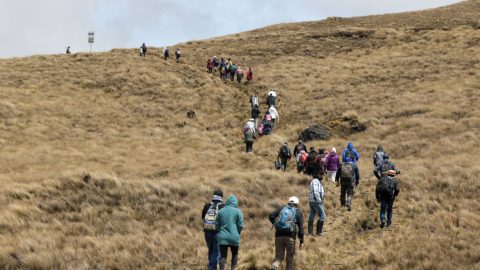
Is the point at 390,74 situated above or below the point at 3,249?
above

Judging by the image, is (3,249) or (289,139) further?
(289,139)

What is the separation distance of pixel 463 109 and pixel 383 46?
24.1 metres

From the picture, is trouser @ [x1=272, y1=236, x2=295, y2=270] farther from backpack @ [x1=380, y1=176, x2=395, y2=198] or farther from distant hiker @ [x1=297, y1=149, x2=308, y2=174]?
distant hiker @ [x1=297, y1=149, x2=308, y2=174]

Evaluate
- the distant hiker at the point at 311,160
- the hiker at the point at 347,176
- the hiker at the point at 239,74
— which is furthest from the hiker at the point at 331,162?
the hiker at the point at 239,74

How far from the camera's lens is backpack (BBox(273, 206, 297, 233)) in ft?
23.1

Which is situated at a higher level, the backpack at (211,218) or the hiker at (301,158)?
the hiker at (301,158)

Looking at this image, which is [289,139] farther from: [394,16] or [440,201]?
[394,16]

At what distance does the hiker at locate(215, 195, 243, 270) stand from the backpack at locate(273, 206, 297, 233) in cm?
85

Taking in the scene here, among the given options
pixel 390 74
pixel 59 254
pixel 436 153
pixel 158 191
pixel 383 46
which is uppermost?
pixel 383 46

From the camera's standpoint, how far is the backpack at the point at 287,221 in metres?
7.03

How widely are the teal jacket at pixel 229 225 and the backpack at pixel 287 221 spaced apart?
854 mm

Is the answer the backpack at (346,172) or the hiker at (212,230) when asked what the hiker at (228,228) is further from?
the backpack at (346,172)

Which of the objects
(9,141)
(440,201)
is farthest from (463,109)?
(9,141)

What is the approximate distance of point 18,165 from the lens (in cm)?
1772
